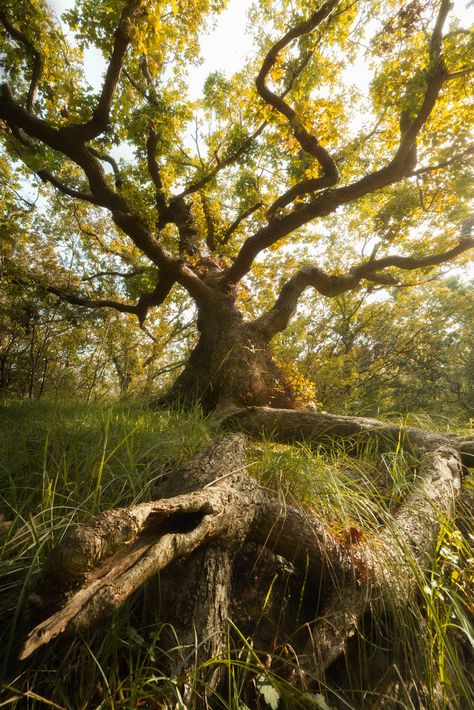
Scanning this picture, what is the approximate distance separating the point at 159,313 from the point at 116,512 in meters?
9.99

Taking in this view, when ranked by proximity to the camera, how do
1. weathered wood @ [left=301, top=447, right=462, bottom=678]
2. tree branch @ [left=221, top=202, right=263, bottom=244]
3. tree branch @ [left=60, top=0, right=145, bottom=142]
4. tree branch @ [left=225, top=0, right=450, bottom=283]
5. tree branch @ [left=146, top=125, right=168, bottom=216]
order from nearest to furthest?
weathered wood @ [left=301, top=447, right=462, bottom=678] < tree branch @ [left=60, top=0, right=145, bottom=142] < tree branch @ [left=225, top=0, right=450, bottom=283] < tree branch @ [left=146, top=125, right=168, bottom=216] < tree branch @ [left=221, top=202, right=263, bottom=244]

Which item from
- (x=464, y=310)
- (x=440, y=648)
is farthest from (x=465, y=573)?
(x=464, y=310)

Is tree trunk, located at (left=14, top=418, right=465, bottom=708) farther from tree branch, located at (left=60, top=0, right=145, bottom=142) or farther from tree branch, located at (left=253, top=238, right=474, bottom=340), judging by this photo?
tree branch, located at (left=60, top=0, right=145, bottom=142)

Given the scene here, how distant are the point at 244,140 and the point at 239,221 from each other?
157 centimetres

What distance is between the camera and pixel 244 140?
5176mm

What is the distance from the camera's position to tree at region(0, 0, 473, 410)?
3.46m

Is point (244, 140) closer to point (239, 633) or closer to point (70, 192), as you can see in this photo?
point (70, 192)

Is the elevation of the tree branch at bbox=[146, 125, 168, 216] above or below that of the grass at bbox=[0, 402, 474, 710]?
above

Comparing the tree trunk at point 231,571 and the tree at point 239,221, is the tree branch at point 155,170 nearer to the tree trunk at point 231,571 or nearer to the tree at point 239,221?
the tree at point 239,221

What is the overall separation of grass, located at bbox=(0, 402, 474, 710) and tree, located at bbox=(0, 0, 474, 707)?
0.26 feet

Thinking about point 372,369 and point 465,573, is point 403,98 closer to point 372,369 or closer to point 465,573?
point 465,573

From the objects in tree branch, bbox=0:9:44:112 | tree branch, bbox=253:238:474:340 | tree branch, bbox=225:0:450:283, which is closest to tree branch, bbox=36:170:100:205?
tree branch, bbox=0:9:44:112

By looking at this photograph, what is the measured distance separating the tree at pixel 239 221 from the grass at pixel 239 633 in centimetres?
8

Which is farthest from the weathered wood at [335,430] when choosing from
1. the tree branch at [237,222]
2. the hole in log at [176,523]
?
the tree branch at [237,222]
